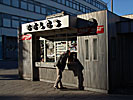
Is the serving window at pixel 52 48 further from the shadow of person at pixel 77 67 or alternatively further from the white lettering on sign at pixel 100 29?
the white lettering on sign at pixel 100 29

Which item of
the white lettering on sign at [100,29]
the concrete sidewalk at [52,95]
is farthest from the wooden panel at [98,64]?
the concrete sidewalk at [52,95]

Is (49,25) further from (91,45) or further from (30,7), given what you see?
(30,7)

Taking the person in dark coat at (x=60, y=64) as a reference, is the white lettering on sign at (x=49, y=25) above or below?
above

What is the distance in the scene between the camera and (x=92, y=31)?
6.71m

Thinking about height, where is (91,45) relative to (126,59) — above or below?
above

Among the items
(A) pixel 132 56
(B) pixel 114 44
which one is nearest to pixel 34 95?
(B) pixel 114 44

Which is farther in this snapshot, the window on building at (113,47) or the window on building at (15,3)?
the window on building at (15,3)

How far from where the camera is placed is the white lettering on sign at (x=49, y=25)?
21.9 feet

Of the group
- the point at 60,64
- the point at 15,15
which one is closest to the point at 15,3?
the point at 15,15

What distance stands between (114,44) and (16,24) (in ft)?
86.8

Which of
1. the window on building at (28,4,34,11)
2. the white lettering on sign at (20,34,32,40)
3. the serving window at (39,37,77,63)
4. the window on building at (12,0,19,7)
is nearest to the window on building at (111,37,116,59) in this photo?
the serving window at (39,37,77,63)

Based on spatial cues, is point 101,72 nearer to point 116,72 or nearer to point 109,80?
point 109,80

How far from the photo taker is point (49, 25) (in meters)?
7.24

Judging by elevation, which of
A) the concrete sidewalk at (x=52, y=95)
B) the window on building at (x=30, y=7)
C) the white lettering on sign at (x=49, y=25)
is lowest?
the concrete sidewalk at (x=52, y=95)
